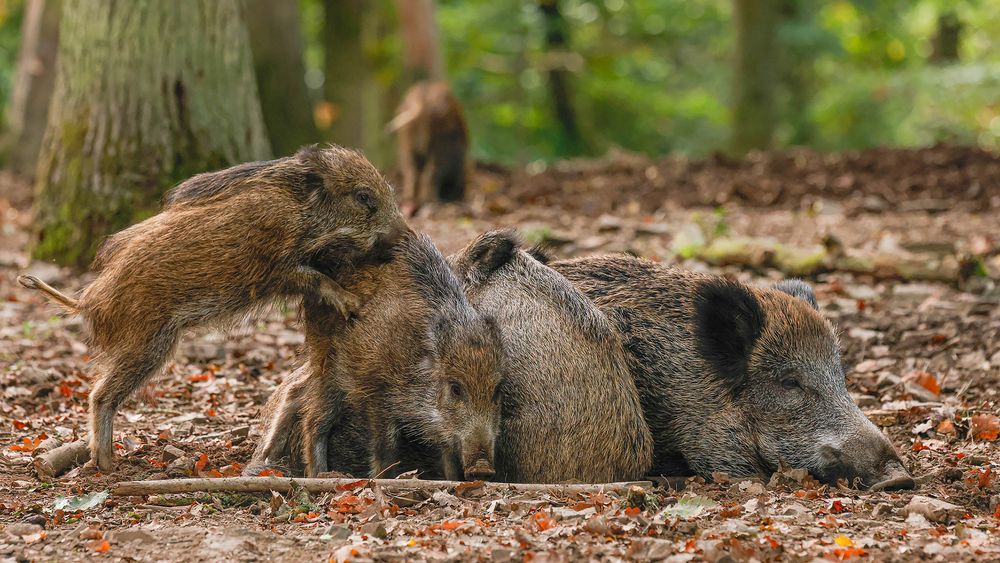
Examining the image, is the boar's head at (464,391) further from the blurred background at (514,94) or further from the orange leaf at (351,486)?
the blurred background at (514,94)

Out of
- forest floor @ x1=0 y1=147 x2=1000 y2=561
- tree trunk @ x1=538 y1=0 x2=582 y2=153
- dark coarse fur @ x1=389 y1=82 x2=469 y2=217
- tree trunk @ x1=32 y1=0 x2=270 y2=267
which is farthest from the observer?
tree trunk @ x1=538 y1=0 x2=582 y2=153

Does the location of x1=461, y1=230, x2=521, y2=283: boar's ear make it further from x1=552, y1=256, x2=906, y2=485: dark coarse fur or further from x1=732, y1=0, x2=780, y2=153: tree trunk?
x1=732, y1=0, x2=780, y2=153: tree trunk

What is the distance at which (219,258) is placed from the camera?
4836 millimetres

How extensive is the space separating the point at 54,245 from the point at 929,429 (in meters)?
6.50

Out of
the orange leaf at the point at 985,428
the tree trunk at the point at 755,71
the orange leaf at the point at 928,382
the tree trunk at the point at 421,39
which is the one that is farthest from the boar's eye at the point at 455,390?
the tree trunk at the point at 755,71

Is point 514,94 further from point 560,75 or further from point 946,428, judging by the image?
point 946,428

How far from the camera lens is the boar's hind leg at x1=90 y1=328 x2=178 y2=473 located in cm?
476

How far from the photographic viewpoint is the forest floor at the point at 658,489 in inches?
150

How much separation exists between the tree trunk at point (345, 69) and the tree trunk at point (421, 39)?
4.23 ft

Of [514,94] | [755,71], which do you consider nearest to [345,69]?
[514,94]

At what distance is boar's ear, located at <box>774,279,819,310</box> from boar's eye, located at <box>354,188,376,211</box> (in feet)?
6.98

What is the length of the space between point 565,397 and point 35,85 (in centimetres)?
1611

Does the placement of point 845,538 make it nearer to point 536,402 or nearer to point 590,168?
point 536,402

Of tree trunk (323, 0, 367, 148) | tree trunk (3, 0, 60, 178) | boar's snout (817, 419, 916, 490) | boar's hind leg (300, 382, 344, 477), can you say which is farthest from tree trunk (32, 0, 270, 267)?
tree trunk (3, 0, 60, 178)
